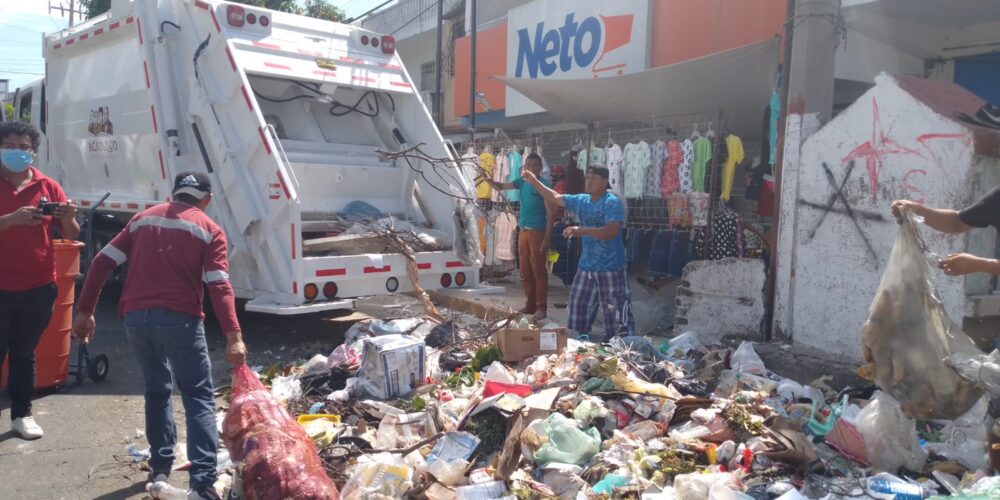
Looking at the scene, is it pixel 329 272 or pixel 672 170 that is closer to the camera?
pixel 329 272

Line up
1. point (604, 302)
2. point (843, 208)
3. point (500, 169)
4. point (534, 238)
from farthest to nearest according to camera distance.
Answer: point (500, 169) < point (534, 238) < point (604, 302) < point (843, 208)

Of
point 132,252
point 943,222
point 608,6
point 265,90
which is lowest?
point 132,252

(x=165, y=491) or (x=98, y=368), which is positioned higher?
(x=98, y=368)

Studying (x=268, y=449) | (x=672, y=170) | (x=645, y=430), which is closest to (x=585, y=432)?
(x=645, y=430)

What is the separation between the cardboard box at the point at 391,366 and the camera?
15.8 ft

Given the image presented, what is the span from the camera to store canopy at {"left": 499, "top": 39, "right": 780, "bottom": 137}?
7211 millimetres

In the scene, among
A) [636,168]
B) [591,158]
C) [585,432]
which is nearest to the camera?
[585,432]

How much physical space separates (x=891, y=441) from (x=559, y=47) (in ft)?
27.3

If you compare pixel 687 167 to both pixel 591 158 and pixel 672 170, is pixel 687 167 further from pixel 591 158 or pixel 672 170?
pixel 591 158

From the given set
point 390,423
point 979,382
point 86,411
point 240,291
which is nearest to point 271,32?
point 240,291

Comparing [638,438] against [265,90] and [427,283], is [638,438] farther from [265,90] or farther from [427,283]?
[265,90]

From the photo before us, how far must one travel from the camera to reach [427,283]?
6637mm

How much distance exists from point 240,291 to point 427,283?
60.2 inches

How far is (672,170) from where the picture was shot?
25.8ft
